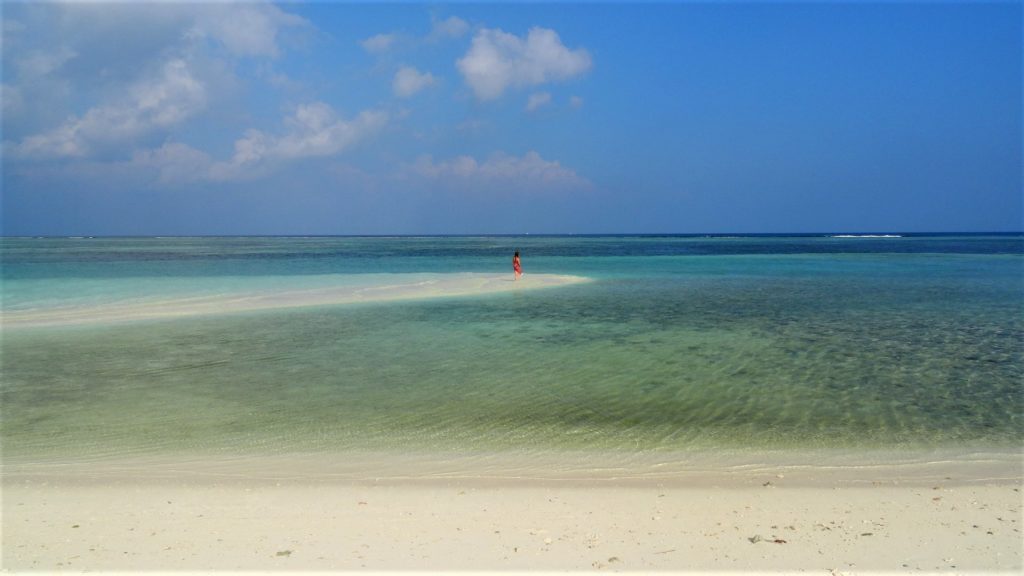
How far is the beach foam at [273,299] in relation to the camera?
60.3 ft

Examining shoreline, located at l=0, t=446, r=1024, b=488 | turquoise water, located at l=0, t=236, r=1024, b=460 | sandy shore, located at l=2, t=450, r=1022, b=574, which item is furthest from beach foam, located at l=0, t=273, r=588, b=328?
sandy shore, located at l=2, t=450, r=1022, b=574

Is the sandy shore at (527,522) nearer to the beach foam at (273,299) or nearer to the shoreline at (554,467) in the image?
the shoreline at (554,467)

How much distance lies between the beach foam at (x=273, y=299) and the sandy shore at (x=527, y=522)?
44.1ft

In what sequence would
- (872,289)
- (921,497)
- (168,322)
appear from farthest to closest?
(872,289)
(168,322)
(921,497)

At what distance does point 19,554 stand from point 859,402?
894cm

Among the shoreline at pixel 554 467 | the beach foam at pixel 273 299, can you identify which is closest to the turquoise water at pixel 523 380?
A: the shoreline at pixel 554 467

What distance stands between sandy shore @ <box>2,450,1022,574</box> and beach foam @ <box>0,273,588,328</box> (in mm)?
13452

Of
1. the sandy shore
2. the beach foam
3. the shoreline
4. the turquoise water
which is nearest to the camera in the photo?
the sandy shore

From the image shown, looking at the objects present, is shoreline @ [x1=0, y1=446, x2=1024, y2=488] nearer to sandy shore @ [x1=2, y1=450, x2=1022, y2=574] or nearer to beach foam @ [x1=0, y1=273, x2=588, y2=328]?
sandy shore @ [x1=2, y1=450, x2=1022, y2=574]

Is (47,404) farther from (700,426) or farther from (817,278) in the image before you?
(817,278)

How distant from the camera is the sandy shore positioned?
15.2 ft

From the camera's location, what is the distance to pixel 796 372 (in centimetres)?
1073

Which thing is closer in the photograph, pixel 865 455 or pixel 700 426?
pixel 865 455

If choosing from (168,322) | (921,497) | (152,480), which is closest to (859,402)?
(921,497)
